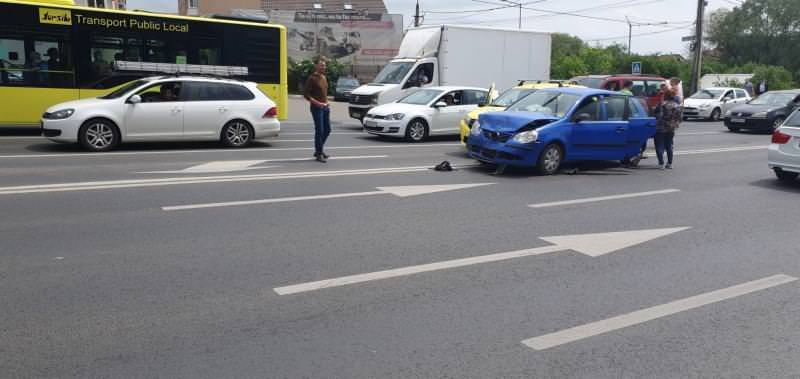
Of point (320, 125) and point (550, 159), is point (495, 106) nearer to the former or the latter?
point (550, 159)

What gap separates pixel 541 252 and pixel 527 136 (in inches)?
197

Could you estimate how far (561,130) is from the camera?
466 inches

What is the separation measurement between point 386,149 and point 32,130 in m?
8.85

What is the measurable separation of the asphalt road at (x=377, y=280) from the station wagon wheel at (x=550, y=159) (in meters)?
1.02

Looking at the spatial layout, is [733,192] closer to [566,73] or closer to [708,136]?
[708,136]

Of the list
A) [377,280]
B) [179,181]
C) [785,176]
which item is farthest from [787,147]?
[179,181]

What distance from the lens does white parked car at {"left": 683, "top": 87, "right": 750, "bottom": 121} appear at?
30.9 metres

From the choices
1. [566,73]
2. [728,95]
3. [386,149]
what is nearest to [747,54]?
[566,73]

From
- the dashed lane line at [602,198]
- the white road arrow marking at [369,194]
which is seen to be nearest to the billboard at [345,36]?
the dashed lane line at [602,198]

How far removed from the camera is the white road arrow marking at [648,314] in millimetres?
4547

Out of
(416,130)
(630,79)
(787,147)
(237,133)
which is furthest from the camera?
(630,79)

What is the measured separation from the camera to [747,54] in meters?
80.5

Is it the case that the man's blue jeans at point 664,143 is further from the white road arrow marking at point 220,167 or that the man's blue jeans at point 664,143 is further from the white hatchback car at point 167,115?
the white hatchback car at point 167,115

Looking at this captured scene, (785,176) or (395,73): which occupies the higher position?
(395,73)
